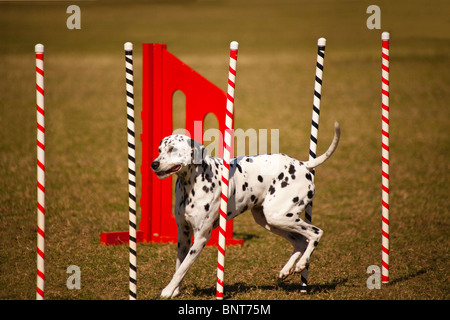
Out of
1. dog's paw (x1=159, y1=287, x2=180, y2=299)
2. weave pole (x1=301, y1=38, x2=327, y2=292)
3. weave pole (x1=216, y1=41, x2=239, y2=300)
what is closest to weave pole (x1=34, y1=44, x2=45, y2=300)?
dog's paw (x1=159, y1=287, x2=180, y2=299)

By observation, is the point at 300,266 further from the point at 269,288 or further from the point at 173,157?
the point at 173,157

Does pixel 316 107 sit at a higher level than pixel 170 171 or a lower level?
higher

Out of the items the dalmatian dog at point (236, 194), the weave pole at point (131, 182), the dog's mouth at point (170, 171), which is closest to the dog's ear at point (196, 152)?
the dalmatian dog at point (236, 194)

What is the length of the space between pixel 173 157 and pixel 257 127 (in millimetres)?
14069

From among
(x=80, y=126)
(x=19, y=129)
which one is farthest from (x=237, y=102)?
(x=19, y=129)

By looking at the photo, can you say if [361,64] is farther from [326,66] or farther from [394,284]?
[394,284]

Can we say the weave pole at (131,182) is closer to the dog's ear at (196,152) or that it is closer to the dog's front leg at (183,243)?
the dog's ear at (196,152)

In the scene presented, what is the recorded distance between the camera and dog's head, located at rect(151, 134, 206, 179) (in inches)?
275

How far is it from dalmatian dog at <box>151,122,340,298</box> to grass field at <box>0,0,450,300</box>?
0.55m

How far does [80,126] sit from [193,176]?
43.8 ft

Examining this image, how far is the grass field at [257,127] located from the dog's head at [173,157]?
57.0 inches

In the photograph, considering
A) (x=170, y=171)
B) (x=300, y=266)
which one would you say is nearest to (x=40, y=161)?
(x=170, y=171)

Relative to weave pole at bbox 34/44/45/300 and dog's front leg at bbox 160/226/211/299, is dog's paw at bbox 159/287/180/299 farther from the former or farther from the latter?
weave pole at bbox 34/44/45/300

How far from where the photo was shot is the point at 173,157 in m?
7.02
